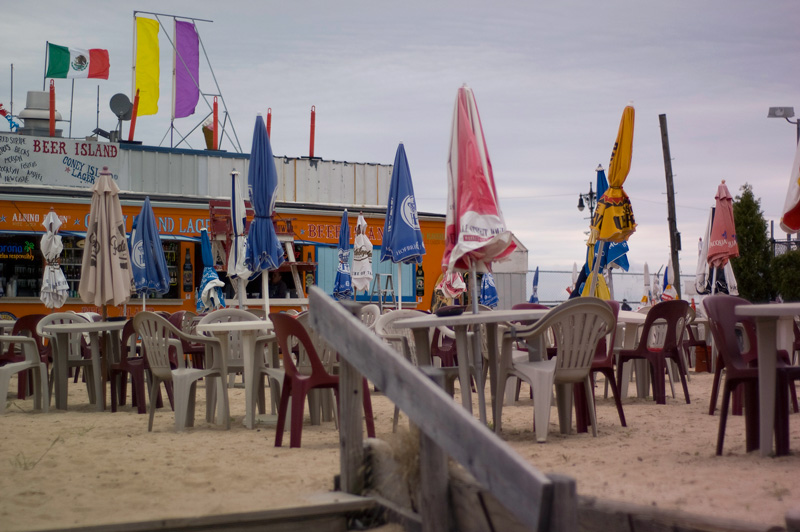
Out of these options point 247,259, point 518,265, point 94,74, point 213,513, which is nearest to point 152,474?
point 213,513

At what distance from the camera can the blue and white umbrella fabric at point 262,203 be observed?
8634 mm

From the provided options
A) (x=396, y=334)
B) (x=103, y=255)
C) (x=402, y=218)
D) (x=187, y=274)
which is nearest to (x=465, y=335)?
(x=396, y=334)

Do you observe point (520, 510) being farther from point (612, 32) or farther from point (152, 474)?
point (612, 32)

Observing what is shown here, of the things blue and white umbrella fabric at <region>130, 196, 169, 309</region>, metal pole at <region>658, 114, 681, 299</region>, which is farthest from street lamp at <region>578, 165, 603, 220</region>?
blue and white umbrella fabric at <region>130, 196, 169, 309</region>

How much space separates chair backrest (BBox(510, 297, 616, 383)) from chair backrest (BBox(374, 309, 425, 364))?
3.62ft

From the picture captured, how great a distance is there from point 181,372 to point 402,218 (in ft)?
15.7

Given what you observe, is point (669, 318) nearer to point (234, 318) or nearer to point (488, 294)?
point (234, 318)

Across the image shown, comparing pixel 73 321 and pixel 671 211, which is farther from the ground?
pixel 671 211

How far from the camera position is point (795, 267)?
27328mm

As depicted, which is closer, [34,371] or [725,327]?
[725,327]

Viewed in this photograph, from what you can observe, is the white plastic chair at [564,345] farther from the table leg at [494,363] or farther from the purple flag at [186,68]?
the purple flag at [186,68]

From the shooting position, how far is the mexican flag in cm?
2394

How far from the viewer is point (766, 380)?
14.3ft

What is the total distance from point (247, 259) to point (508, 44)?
3.54m
